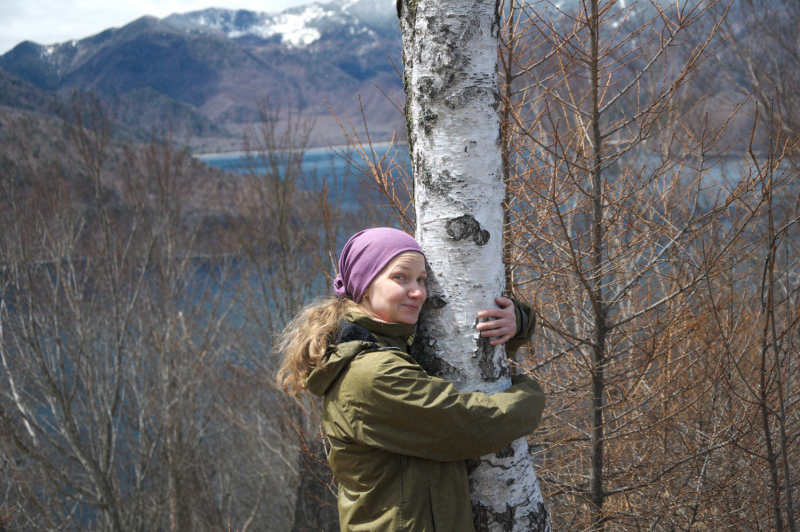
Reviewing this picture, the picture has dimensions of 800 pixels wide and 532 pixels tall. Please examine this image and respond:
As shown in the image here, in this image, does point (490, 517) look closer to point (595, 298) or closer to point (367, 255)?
point (367, 255)

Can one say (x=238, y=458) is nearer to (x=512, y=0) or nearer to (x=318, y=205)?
(x=318, y=205)

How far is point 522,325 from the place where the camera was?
176cm

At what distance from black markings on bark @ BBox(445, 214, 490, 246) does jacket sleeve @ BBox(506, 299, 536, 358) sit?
0.26 metres

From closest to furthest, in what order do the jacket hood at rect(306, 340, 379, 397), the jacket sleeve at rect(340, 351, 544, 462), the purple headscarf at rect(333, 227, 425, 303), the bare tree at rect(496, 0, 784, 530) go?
the jacket sleeve at rect(340, 351, 544, 462) < the jacket hood at rect(306, 340, 379, 397) < the purple headscarf at rect(333, 227, 425, 303) < the bare tree at rect(496, 0, 784, 530)

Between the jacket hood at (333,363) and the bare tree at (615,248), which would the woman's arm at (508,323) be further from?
the bare tree at (615,248)

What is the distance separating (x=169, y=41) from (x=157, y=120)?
9459 cm

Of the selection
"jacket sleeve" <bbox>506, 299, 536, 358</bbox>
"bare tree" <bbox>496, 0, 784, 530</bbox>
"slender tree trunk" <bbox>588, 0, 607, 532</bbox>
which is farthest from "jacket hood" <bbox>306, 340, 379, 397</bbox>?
"slender tree trunk" <bbox>588, 0, 607, 532</bbox>

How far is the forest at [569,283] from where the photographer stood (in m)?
2.41

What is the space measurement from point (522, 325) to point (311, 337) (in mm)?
650

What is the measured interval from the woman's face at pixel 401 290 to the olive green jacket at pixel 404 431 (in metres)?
0.10

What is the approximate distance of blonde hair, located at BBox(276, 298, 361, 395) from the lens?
1650 mm

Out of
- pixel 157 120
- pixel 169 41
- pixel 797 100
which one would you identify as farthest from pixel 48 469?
pixel 169 41

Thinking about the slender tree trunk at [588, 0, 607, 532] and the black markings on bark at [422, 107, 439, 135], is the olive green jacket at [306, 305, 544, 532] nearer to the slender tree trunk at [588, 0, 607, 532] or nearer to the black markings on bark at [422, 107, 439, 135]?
the black markings on bark at [422, 107, 439, 135]

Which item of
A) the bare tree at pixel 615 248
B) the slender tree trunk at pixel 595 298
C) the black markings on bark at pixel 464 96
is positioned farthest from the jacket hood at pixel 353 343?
the slender tree trunk at pixel 595 298
